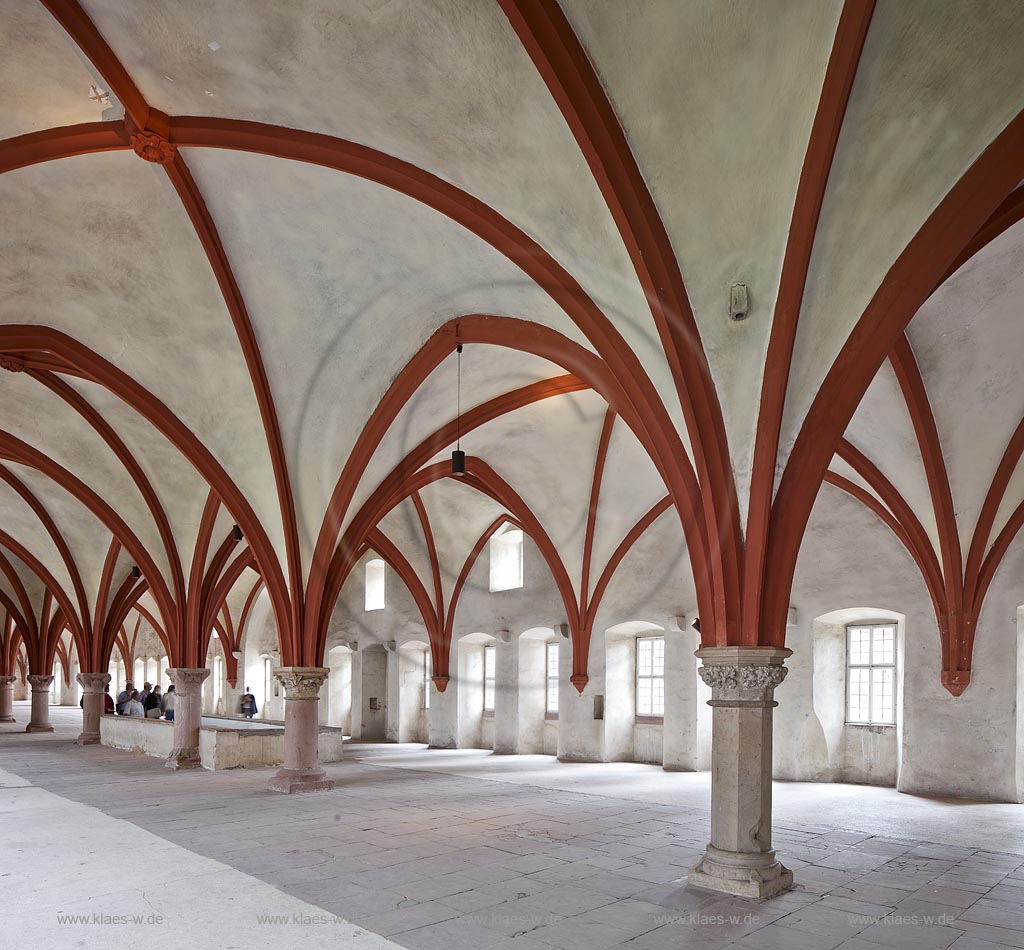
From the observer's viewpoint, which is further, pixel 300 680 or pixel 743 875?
pixel 300 680

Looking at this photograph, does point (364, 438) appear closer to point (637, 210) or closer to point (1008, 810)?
point (637, 210)

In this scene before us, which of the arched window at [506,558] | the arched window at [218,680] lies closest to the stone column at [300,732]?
the arched window at [506,558]

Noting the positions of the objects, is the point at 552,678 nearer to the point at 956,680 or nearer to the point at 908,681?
the point at 908,681

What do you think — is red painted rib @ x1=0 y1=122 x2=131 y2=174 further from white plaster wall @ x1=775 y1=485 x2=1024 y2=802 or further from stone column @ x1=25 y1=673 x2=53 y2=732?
stone column @ x1=25 y1=673 x2=53 y2=732

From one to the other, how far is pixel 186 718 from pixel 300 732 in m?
4.97

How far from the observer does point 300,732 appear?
1244 cm

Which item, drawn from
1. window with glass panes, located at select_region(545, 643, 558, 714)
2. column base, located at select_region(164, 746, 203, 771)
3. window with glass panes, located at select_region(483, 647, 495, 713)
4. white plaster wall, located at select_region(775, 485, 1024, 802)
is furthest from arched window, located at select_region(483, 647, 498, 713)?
white plaster wall, located at select_region(775, 485, 1024, 802)

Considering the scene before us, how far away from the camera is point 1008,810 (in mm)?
11617

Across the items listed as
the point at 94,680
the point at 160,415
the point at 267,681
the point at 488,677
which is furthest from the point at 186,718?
the point at 267,681

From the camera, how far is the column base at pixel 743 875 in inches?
268

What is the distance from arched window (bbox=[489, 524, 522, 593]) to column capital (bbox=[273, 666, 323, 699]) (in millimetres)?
8197

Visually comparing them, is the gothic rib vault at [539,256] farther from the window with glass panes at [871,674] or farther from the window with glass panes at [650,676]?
the window with glass panes at [650,676]

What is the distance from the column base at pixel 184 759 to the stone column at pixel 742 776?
11.5m

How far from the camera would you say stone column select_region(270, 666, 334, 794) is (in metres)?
12.4
